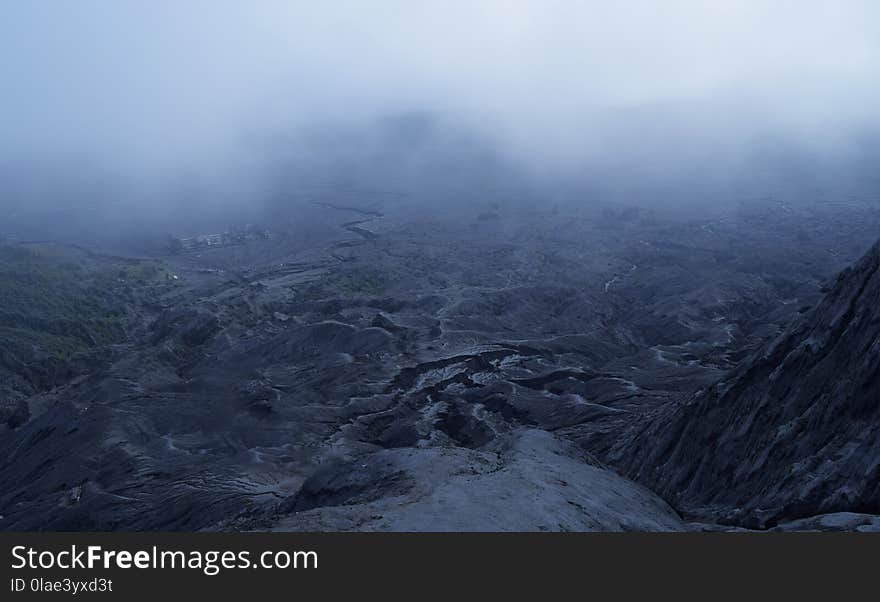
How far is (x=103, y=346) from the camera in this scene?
263 ft

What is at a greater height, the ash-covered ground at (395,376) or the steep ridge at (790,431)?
the steep ridge at (790,431)

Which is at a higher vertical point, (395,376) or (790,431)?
(790,431)

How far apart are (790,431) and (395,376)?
1503 inches

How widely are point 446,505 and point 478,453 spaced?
9.02 meters

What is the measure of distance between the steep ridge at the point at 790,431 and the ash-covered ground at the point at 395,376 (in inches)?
9.9

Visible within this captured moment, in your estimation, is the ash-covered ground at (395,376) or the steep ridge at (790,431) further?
the ash-covered ground at (395,376)

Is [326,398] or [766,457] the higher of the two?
[766,457]

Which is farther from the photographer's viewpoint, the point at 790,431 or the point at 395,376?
the point at 395,376

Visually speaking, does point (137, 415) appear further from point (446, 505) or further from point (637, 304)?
point (637, 304)

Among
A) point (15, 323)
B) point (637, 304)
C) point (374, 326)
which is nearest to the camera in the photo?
point (374, 326)

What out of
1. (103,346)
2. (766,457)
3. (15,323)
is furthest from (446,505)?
(15,323)

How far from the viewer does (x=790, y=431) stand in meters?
27.1

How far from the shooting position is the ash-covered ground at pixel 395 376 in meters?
25.3

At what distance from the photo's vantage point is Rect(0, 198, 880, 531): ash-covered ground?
82.9 ft
